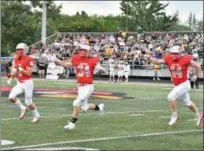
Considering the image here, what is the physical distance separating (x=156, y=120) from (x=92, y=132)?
2816 mm

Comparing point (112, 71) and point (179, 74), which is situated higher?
point (179, 74)

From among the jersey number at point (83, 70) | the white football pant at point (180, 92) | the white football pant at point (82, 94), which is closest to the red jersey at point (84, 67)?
the jersey number at point (83, 70)

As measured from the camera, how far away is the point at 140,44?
37.8 m

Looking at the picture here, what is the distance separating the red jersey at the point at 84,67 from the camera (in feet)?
35.0

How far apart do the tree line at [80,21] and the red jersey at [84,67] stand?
44.8 metres

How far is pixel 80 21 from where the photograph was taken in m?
85.2

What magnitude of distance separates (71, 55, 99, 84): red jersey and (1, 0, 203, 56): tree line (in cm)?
4482

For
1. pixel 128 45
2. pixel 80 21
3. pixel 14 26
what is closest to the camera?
pixel 128 45

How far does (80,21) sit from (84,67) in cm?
7504

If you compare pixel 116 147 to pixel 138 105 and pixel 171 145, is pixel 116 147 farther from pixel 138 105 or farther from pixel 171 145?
pixel 138 105

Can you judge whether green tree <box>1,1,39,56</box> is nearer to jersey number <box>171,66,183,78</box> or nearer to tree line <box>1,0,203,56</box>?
tree line <box>1,0,203,56</box>

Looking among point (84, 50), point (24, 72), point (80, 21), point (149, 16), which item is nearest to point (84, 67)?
point (84, 50)

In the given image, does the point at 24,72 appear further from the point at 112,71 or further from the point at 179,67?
the point at 112,71

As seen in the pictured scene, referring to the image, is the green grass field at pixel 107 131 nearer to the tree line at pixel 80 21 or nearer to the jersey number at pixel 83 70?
the jersey number at pixel 83 70
